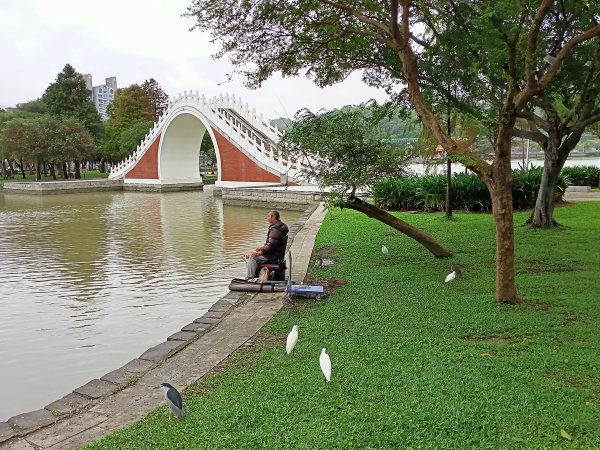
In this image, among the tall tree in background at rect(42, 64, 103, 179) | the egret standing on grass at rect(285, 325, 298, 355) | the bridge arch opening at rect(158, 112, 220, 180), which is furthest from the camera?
the tall tree in background at rect(42, 64, 103, 179)

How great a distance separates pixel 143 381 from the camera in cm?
426

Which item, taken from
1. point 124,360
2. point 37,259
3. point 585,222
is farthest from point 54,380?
point 585,222

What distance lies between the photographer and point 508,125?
5301 mm

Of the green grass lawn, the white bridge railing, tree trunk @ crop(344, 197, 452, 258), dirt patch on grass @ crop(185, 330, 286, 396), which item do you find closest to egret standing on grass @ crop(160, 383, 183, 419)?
the green grass lawn

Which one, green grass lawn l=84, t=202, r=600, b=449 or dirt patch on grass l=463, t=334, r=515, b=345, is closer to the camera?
green grass lawn l=84, t=202, r=600, b=449

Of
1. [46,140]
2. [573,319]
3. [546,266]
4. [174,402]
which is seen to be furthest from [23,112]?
[573,319]

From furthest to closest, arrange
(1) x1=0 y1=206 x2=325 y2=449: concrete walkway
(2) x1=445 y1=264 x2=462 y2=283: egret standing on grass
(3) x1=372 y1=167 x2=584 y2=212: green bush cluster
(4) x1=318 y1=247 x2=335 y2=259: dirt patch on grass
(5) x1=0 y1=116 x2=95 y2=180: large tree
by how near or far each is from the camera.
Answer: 1. (5) x1=0 y1=116 x2=95 y2=180: large tree
2. (3) x1=372 y1=167 x2=584 y2=212: green bush cluster
3. (4) x1=318 y1=247 x2=335 y2=259: dirt patch on grass
4. (2) x1=445 y1=264 x2=462 y2=283: egret standing on grass
5. (1) x1=0 y1=206 x2=325 y2=449: concrete walkway

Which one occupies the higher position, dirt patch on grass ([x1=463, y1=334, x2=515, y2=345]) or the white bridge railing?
the white bridge railing

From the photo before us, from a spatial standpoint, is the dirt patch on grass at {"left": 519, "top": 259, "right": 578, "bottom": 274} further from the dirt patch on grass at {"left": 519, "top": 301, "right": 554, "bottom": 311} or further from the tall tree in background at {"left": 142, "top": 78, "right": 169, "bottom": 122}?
the tall tree in background at {"left": 142, "top": 78, "right": 169, "bottom": 122}

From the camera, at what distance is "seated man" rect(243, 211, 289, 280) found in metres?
6.73

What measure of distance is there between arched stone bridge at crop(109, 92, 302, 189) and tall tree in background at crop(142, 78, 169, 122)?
13.1m

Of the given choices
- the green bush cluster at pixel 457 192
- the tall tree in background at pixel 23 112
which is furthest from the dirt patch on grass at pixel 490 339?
the tall tree in background at pixel 23 112

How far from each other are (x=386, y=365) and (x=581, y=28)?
7.88m

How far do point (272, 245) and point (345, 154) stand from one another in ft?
5.52
